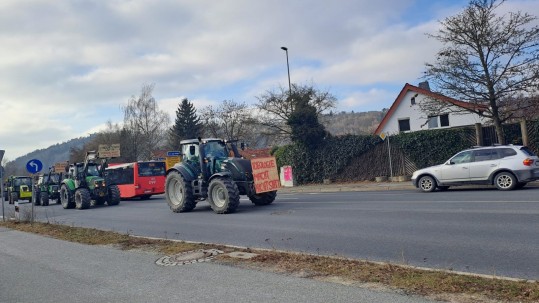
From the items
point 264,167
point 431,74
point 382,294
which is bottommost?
point 382,294

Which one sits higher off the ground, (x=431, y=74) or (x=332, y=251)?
(x=431, y=74)

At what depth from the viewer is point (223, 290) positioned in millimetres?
5949

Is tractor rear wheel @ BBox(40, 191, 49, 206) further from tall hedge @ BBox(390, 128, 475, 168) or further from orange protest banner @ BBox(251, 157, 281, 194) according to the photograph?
tall hedge @ BBox(390, 128, 475, 168)

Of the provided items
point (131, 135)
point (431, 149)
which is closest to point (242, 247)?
point (431, 149)

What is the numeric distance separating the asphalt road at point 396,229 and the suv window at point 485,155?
1.71 m

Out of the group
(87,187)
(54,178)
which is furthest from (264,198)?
(54,178)

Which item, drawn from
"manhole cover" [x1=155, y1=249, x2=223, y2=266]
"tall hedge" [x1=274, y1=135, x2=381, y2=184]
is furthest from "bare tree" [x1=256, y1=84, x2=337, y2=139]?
"manhole cover" [x1=155, y1=249, x2=223, y2=266]

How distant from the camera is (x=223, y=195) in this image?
15320 mm

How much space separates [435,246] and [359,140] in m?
19.8

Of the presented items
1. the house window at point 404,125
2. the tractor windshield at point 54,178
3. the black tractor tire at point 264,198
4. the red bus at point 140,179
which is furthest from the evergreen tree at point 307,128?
the tractor windshield at point 54,178

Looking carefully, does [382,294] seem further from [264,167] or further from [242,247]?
[264,167]

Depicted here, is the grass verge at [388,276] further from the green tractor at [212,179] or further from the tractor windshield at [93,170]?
the tractor windshield at [93,170]

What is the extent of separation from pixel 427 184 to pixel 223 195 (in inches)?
316

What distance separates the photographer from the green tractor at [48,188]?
98.3 ft
